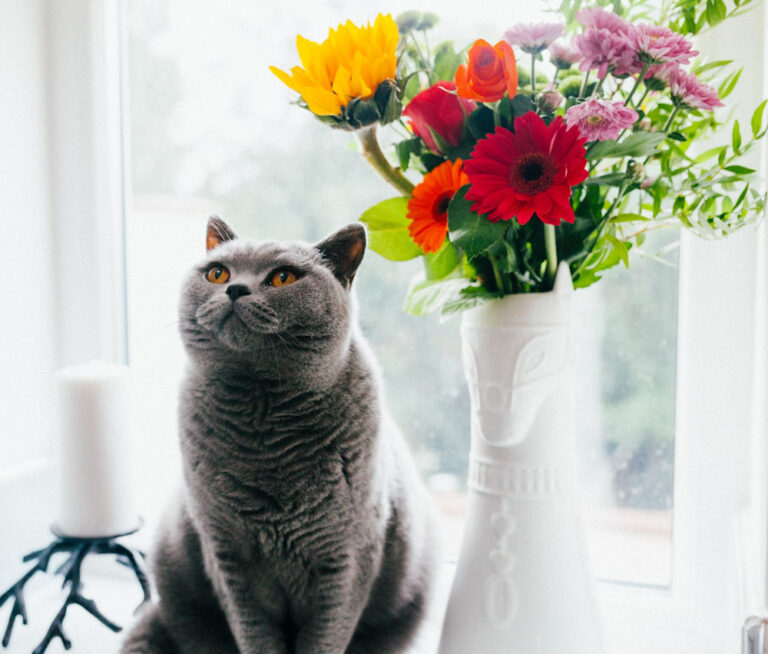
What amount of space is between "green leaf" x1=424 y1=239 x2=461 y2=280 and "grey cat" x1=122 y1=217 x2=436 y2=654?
8 centimetres

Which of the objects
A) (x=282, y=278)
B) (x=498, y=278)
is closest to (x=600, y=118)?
(x=498, y=278)

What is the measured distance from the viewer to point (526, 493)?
0.67 metres

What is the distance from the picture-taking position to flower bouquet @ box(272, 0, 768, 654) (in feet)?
1.92

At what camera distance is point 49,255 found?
113 centimetres

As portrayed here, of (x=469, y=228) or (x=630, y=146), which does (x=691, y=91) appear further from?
(x=469, y=228)

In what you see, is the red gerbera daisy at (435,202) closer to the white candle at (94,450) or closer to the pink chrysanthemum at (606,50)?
the pink chrysanthemum at (606,50)

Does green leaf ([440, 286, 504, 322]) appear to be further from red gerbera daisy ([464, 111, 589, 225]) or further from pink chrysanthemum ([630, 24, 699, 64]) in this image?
pink chrysanthemum ([630, 24, 699, 64])

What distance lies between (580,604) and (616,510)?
35 centimetres

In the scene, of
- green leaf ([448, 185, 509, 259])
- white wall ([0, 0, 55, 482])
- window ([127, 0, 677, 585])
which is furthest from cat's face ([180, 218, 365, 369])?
white wall ([0, 0, 55, 482])

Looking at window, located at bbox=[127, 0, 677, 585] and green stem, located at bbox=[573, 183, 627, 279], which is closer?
green stem, located at bbox=[573, 183, 627, 279]

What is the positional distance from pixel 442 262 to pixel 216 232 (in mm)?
240

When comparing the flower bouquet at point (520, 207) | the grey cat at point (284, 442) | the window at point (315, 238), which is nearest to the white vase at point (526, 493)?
the flower bouquet at point (520, 207)

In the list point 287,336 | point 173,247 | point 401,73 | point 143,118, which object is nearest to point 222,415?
point 287,336

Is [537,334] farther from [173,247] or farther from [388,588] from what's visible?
[173,247]
